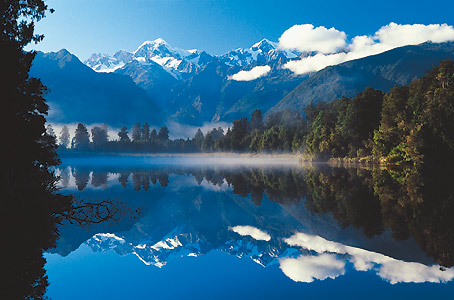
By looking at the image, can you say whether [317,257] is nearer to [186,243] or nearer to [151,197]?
[186,243]

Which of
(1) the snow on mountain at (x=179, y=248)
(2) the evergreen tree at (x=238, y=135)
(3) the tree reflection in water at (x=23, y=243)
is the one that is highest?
(2) the evergreen tree at (x=238, y=135)

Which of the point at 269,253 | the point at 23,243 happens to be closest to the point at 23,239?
the point at 23,243

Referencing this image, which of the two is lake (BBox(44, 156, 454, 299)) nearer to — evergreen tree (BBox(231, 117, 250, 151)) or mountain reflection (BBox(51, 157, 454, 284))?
mountain reflection (BBox(51, 157, 454, 284))

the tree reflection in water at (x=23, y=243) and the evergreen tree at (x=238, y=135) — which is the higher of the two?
the evergreen tree at (x=238, y=135)

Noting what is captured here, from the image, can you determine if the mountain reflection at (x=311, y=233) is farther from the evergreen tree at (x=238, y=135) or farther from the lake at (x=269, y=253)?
the evergreen tree at (x=238, y=135)

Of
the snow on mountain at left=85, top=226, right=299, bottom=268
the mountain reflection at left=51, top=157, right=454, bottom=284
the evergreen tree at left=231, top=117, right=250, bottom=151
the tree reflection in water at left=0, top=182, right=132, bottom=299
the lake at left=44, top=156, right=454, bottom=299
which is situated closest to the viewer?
the tree reflection in water at left=0, top=182, right=132, bottom=299

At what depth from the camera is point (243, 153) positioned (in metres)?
180

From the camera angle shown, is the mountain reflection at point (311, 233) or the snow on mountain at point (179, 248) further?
the snow on mountain at point (179, 248)

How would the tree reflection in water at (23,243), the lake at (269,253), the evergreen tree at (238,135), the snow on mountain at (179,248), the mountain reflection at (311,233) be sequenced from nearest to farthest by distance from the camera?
1. the tree reflection in water at (23,243)
2. the lake at (269,253)
3. the mountain reflection at (311,233)
4. the snow on mountain at (179,248)
5. the evergreen tree at (238,135)

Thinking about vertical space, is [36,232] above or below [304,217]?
above

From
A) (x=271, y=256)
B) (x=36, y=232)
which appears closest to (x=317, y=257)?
(x=271, y=256)

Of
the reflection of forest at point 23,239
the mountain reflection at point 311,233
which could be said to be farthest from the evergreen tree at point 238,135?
the reflection of forest at point 23,239

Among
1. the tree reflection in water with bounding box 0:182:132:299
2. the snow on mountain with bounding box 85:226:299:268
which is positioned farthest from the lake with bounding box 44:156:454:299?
the tree reflection in water with bounding box 0:182:132:299

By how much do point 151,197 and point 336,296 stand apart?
90.4ft
